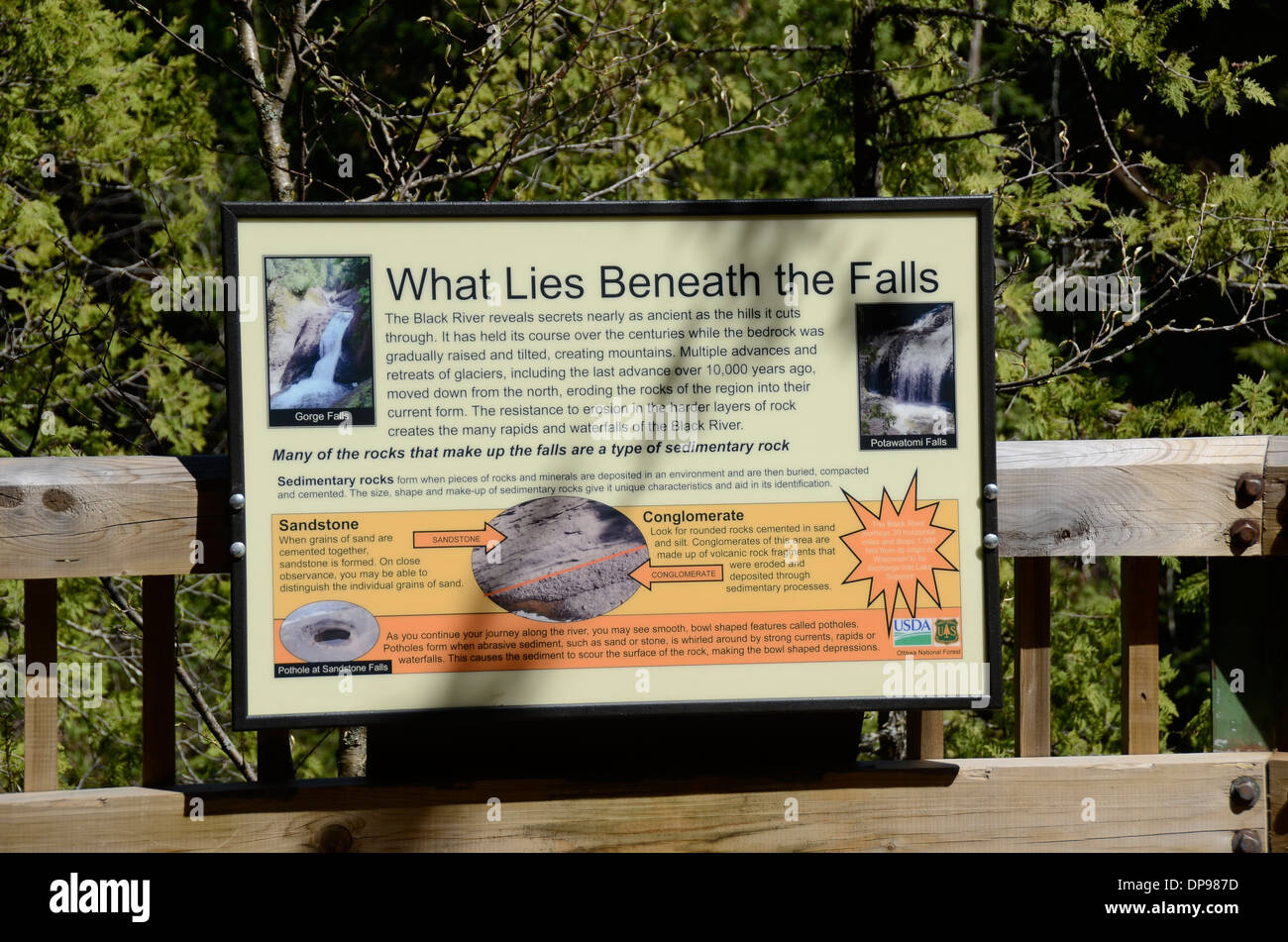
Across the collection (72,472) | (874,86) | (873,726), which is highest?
(874,86)

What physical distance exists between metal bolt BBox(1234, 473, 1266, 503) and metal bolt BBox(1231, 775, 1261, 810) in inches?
25.1

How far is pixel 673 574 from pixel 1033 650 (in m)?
0.94

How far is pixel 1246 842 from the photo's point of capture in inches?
95.3

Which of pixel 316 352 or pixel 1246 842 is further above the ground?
pixel 316 352

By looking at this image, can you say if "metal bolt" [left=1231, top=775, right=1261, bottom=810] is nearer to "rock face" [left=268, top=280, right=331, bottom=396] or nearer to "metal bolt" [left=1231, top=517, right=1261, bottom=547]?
"metal bolt" [left=1231, top=517, right=1261, bottom=547]

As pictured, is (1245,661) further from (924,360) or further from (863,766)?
(924,360)

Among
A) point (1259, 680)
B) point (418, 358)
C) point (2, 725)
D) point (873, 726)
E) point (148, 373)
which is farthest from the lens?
point (873, 726)

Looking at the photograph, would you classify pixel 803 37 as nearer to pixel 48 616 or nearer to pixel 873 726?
pixel 873 726

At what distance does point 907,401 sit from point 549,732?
1.07 meters

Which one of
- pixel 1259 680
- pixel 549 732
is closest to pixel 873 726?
pixel 1259 680

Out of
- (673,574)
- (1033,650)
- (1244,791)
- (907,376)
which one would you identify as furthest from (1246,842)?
(673,574)

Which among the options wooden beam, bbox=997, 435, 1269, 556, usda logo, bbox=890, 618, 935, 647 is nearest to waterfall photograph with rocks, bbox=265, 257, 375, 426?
usda logo, bbox=890, 618, 935, 647

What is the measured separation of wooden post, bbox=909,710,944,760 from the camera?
8.34 feet

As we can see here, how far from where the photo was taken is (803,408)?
222 cm
